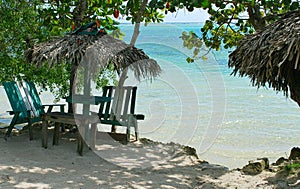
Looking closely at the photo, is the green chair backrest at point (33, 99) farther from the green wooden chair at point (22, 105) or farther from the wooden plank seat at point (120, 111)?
the wooden plank seat at point (120, 111)

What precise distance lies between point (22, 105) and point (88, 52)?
131cm

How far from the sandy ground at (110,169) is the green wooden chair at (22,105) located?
1.03ft

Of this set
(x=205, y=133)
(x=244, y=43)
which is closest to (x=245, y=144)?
(x=205, y=133)

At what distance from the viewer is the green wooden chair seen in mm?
6172

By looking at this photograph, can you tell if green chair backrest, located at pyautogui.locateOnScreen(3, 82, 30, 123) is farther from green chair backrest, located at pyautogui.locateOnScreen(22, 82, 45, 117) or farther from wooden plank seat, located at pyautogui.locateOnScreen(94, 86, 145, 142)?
wooden plank seat, located at pyautogui.locateOnScreen(94, 86, 145, 142)

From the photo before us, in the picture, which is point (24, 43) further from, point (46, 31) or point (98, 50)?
point (98, 50)

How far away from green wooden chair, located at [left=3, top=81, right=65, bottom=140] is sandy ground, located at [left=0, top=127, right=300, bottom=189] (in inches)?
12.4

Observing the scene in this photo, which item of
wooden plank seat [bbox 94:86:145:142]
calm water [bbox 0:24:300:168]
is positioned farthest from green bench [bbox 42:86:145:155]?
calm water [bbox 0:24:300:168]

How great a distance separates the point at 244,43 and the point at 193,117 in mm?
8135

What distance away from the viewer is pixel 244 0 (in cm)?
572

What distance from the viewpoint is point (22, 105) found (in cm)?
619

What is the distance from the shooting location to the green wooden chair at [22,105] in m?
6.17

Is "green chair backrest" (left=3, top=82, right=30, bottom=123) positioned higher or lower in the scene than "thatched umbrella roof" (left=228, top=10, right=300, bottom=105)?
lower

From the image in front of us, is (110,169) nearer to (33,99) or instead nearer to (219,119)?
(33,99)
